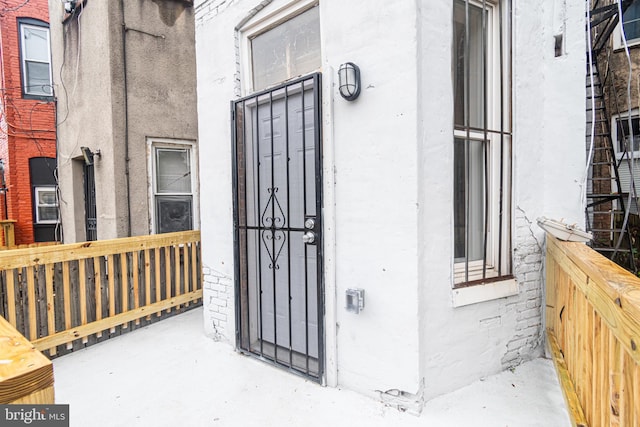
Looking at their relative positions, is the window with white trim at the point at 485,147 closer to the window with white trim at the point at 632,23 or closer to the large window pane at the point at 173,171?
the large window pane at the point at 173,171

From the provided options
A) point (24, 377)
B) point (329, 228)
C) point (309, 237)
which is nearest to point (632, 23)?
point (329, 228)

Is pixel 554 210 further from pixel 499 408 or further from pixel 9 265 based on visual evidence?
pixel 9 265

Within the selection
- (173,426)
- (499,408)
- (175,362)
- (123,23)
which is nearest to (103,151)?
(123,23)

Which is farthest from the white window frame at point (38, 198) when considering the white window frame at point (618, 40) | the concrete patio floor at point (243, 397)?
the white window frame at point (618, 40)

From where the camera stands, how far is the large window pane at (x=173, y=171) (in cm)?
570

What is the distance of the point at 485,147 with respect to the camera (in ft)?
9.46

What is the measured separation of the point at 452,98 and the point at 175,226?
4.77 metres

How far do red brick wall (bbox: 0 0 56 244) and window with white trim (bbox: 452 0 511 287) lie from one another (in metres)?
10.5

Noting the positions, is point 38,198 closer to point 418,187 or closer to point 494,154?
point 418,187

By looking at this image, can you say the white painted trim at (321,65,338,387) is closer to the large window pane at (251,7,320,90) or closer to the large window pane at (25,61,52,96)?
the large window pane at (251,7,320,90)

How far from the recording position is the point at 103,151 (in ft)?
17.8

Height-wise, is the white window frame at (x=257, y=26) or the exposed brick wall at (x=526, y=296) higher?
the white window frame at (x=257, y=26)

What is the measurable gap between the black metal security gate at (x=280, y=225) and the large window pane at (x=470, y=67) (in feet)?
3.63

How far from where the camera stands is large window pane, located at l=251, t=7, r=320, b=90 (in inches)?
120
